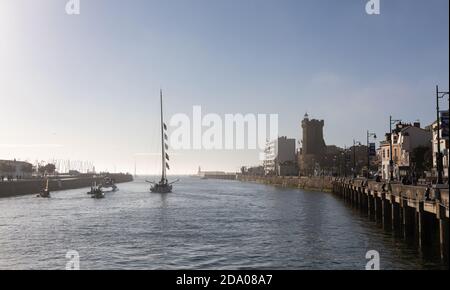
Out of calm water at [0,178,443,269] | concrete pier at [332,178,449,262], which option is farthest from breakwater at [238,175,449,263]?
calm water at [0,178,443,269]

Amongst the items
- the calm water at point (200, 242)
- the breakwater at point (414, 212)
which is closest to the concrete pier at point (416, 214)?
the breakwater at point (414, 212)

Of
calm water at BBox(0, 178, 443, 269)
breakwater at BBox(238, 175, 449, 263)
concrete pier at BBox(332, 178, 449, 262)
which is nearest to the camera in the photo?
concrete pier at BBox(332, 178, 449, 262)

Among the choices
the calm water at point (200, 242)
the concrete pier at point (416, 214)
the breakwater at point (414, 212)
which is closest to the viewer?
the concrete pier at point (416, 214)

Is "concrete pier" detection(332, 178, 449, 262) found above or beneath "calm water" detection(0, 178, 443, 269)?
above

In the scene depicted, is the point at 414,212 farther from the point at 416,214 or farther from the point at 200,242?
the point at 200,242

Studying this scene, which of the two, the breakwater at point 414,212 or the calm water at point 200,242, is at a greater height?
the breakwater at point 414,212

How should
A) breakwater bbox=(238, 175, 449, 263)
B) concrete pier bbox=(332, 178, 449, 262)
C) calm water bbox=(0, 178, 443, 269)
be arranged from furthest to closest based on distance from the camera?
calm water bbox=(0, 178, 443, 269), breakwater bbox=(238, 175, 449, 263), concrete pier bbox=(332, 178, 449, 262)

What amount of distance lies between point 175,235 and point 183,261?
41.1 feet

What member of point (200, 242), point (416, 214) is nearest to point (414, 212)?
point (416, 214)

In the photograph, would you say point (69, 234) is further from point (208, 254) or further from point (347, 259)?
point (347, 259)

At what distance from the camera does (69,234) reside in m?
44.8

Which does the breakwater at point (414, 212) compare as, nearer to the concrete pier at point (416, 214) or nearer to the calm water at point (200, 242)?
the concrete pier at point (416, 214)

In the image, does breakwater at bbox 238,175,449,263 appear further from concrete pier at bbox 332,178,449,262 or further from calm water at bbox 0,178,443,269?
calm water at bbox 0,178,443,269
